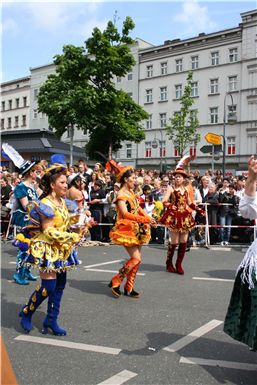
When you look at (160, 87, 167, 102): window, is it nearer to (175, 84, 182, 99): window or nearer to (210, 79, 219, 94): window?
(175, 84, 182, 99): window

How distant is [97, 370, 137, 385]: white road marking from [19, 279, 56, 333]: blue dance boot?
1.32m

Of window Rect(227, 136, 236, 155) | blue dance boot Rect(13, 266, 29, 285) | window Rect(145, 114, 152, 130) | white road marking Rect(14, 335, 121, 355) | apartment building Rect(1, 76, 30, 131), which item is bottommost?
white road marking Rect(14, 335, 121, 355)

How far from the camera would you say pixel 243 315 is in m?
3.72

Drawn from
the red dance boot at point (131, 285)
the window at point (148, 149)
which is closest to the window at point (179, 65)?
the window at point (148, 149)

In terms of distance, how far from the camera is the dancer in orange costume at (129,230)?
257 inches

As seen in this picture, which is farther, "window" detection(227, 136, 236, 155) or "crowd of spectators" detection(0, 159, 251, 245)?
"window" detection(227, 136, 236, 155)

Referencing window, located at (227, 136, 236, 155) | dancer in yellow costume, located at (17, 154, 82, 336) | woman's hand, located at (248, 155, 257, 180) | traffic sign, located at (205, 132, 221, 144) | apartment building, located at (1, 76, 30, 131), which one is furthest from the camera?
apartment building, located at (1, 76, 30, 131)

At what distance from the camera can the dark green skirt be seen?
11.7 ft

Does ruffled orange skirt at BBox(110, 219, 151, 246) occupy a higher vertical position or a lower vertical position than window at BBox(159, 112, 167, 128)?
lower

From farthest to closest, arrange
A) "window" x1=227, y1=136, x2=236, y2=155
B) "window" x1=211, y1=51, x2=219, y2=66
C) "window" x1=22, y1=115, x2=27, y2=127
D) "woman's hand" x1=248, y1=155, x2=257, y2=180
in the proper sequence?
"window" x1=22, y1=115, x2=27, y2=127 < "window" x1=211, y1=51, x2=219, y2=66 < "window" x1=227, y1=136, x2=236, y2=155 < "woman's hand" x1=248, y1=155, x2=257, y2=180

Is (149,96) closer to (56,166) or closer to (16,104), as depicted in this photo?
(16,104)

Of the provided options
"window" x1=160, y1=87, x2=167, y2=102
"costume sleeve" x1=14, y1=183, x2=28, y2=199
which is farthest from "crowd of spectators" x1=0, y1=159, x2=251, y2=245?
"window" x1=160, y1=87, x2=167, y2=102

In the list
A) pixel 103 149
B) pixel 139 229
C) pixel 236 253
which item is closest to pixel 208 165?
pixel 103 149

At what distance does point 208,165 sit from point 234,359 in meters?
48.6
